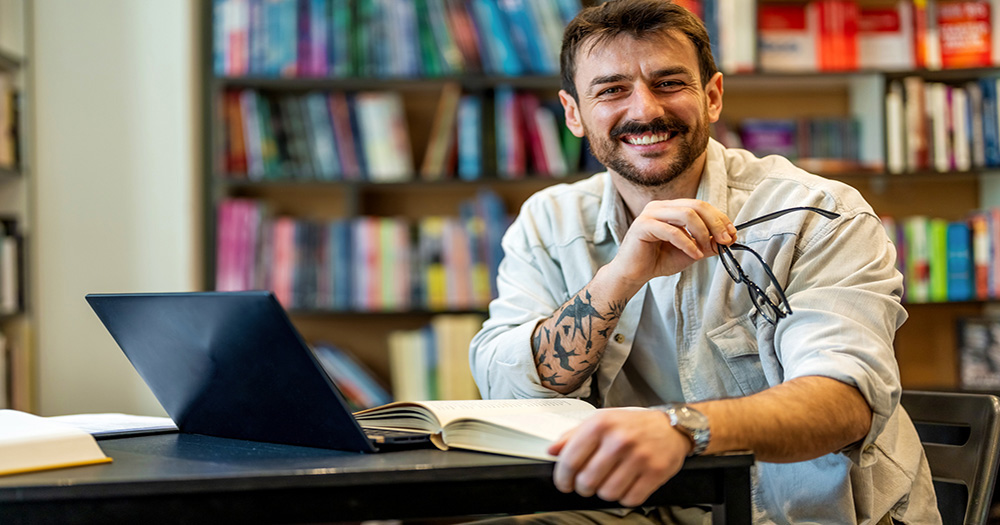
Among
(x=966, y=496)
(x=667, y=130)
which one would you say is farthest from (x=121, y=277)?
(x=966, y=496)

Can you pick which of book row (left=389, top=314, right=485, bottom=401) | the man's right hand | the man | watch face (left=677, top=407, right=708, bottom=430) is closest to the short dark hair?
the man

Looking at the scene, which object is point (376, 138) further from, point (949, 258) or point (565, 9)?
point (949, 258)

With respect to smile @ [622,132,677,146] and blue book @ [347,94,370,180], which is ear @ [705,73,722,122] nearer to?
smile @ [622,132,677,146]

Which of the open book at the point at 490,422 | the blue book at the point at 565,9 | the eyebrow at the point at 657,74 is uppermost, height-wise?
the blue book at the point at 565,9

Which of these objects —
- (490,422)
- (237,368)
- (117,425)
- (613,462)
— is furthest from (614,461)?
(117,425)

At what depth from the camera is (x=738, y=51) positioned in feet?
9.09

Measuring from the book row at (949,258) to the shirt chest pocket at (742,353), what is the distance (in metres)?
1.77

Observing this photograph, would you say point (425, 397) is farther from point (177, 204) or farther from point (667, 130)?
point (667, 130)

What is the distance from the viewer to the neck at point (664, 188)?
1368 millimetres

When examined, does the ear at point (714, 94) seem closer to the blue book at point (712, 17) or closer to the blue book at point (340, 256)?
the blue book at point (712, 17)

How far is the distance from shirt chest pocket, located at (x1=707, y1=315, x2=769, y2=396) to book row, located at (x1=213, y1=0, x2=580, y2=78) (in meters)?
1.72

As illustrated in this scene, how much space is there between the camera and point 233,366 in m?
0.82

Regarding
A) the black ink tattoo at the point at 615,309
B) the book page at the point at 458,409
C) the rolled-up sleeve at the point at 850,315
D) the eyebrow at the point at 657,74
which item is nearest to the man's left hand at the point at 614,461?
the book page at the point at 458,409

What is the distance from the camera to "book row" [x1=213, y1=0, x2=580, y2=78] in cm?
279
